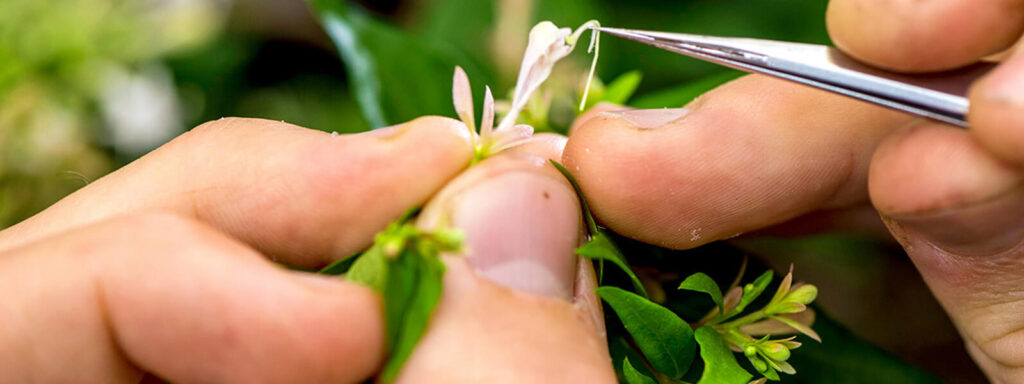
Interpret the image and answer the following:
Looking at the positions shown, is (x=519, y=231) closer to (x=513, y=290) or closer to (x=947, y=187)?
(x=513, y=290)

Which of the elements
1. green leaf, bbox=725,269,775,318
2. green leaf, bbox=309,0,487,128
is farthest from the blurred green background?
green leaf, bbox=725,269,775,318

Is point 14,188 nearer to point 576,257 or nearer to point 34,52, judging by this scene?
point 34,52

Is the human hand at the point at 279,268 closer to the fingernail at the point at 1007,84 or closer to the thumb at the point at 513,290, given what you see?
the thumb at the point at 513,290

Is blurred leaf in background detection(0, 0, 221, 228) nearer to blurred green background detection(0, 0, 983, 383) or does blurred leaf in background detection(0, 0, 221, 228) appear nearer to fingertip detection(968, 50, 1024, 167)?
blurred green background detection(0, 0, 983, 383)

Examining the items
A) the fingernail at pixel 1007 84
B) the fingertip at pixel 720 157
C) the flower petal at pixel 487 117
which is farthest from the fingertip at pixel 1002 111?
the flower petal at pixel 487 117

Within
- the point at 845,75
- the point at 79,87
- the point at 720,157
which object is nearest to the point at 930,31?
the point at 845,75

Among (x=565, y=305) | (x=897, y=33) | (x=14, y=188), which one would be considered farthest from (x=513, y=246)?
(x=14, y=188)
